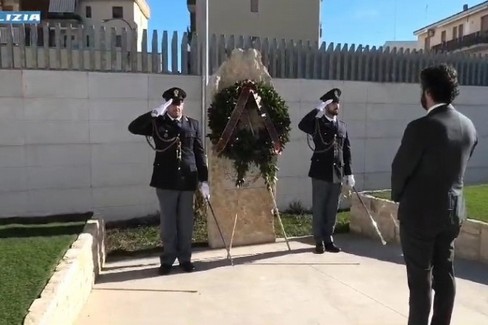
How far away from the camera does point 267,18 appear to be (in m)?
25.4

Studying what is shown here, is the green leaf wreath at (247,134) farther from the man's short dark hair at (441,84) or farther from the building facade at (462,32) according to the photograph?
the building facade at (462,32)

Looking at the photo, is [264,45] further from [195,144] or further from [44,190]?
[44,190]

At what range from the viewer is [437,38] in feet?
136

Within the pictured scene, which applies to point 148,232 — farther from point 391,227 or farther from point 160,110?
point 391,227

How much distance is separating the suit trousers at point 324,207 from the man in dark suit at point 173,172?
1447mm

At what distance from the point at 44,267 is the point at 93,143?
9.98 feet

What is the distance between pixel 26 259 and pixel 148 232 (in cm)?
255

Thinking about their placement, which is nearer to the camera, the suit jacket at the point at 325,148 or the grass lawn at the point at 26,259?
the grass lawn at the point at 26,259

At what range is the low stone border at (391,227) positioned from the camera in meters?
5.00

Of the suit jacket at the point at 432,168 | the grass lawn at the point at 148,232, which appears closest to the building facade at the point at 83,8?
the grass lawn at the point at 148,232

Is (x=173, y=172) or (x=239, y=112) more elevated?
(x=239, y=112)

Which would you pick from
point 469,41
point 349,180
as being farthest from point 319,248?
point 469,41

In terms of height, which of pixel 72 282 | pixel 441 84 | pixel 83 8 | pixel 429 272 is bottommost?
pixel 72 282

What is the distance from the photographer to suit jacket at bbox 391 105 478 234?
2840 mm
